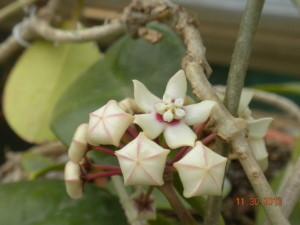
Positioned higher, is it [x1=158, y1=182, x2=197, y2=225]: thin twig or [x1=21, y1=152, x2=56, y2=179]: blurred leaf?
[x1=158, y1=182, x2=197, y2=225]: thin twig

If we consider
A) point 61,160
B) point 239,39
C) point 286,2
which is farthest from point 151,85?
point 286,2

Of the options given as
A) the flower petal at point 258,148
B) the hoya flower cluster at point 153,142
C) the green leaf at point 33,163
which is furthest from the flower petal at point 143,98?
the green leaf at point 33,163

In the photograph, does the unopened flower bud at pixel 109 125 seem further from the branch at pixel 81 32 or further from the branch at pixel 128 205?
the branch at pixel 81 32

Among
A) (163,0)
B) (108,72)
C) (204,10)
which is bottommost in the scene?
(204,10)

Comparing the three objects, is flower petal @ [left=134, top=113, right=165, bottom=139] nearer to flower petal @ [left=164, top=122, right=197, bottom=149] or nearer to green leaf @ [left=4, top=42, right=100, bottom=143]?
flower petal @ [left=164, top=122, right=197, bottom=149]

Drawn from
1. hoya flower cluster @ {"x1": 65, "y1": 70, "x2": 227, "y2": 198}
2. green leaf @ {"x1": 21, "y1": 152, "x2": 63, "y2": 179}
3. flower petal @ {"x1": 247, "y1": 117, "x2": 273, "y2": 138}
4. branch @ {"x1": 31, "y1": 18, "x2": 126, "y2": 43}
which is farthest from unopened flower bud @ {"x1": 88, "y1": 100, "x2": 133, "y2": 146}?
green leaf @ {"x1": 21, "y1": 152, "x2": 63, "y2": 179}

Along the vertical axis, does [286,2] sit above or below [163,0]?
below

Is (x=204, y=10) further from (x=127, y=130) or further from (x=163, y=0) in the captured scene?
(x=127, y=130)
